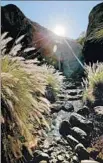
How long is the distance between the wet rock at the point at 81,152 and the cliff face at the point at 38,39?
6.61m

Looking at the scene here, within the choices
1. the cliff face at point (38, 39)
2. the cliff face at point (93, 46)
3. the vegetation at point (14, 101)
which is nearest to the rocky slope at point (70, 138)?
the vegetation at point (14, 101)

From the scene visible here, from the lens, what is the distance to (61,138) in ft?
18.6

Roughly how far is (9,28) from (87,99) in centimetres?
689

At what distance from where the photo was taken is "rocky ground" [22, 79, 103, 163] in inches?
195

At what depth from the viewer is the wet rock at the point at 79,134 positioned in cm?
558

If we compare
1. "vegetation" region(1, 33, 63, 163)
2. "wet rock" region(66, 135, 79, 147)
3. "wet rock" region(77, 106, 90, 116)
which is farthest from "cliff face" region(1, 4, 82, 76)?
"vegetation" region(1, 33, 63, 163)

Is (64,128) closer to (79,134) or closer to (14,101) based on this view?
(79,134)

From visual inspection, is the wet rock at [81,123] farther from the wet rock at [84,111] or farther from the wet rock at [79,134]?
the wet rock at [84,111]

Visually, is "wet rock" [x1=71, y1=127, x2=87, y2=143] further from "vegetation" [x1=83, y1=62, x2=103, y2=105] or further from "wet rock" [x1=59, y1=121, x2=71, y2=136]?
"vegetation" [x1=83, y1=62, x2=103, y2=105]

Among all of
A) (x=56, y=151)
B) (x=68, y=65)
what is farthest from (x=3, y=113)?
(x=68, y=65)

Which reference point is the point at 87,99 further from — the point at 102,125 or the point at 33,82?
the point at 33,82

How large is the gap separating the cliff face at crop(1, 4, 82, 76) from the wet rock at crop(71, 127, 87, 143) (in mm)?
5951

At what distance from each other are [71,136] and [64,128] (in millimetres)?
477

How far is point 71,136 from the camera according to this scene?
5.58 m
